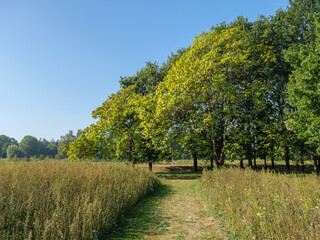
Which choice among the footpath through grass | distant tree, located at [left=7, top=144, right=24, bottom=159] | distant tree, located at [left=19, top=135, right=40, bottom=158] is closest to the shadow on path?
the footpath through grass

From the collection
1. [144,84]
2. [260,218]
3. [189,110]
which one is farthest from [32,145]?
[260,218]

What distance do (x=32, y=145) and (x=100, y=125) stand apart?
15719cm

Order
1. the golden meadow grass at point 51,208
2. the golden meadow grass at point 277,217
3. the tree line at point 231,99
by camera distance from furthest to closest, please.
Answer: the tree line at point 231,99 → the golden meadow grass at point 51,208 → the golden meadow grass at point 277,217

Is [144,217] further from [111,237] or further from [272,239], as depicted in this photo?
[272,239]

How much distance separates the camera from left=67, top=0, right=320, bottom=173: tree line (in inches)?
676

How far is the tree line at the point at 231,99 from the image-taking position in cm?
1717

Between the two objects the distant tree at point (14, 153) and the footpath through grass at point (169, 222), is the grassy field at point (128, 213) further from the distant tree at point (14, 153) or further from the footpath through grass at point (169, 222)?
the distant tree at point (14, 153)

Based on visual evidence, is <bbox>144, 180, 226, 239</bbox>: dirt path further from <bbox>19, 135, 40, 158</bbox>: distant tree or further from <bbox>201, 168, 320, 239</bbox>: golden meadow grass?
<bbox>19, 135, 40, 158</bbox>: distant tree

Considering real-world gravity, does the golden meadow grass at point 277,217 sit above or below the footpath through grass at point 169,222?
above

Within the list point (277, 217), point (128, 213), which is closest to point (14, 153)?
point (128, 213)

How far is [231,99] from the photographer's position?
18.0 metres

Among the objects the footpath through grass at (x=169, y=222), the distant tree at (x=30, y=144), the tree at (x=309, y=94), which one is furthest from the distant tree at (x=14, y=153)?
the distant tree at (x=30, y=144)

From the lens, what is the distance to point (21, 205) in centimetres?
503

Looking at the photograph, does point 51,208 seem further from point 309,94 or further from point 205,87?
point 309,94
